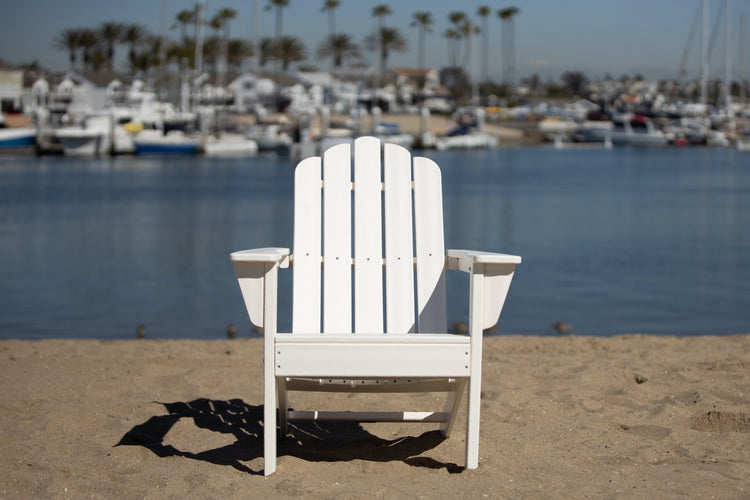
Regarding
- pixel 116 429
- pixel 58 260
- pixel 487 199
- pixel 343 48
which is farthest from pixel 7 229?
pixel 343 48

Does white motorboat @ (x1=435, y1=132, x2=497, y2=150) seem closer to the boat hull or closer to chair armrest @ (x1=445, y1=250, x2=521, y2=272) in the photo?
the boat hull

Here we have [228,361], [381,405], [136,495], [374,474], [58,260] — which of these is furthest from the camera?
[58,260]

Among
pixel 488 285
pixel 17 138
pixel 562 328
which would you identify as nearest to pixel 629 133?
pixel 17 138

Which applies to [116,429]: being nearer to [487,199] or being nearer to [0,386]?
[0,386]

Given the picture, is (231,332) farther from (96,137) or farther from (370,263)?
(96,137)

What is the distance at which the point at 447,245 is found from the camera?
50.9 ft

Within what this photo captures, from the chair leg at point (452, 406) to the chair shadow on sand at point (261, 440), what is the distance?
2.0 inches

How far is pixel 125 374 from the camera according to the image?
469 cm

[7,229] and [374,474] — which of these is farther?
[7,229]

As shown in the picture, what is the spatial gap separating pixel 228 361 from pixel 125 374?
70cm

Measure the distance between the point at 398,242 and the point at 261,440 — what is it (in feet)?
3.41

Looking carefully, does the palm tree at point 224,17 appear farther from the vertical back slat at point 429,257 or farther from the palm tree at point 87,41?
the vertical back slat at point 429,257

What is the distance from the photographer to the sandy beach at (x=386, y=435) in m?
2.98

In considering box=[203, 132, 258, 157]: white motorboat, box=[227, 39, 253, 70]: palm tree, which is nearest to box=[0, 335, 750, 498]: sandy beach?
box=[203, 132, 258, 157]: white motorboat
